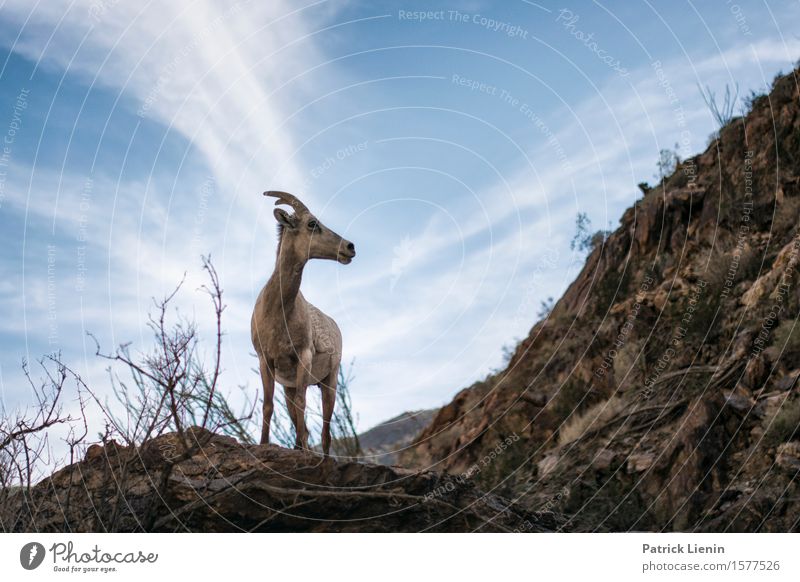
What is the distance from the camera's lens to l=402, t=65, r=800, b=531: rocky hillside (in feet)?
46.6

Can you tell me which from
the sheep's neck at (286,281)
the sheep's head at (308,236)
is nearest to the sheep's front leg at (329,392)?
the sheep's neck at (286,281)

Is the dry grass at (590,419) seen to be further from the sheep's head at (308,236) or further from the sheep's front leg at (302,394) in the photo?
the sheep's head at (308,236)

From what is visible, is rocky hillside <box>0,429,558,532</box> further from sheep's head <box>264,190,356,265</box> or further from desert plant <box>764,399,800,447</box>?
desert plant <box>764,399,800,447</box>

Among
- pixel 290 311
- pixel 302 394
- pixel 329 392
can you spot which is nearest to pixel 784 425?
pixel 329 392

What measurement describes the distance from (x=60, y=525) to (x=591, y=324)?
16034mm

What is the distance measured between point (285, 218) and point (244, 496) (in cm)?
384

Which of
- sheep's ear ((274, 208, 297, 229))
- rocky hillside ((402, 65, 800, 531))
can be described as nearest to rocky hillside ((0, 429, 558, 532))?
sheep's ear ((274, 208, 297, 229))

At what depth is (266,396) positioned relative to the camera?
11.8 meters

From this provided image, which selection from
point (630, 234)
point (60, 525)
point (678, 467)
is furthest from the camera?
point (630, 234)

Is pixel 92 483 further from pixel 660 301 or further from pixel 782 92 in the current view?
pixel 782 92

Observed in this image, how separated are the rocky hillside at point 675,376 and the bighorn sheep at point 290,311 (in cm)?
593

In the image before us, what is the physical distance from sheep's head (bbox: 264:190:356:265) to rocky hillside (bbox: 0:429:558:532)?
2.71 metres

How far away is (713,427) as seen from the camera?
1486 cm

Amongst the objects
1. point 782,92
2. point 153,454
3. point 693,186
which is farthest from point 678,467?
point 782,92
